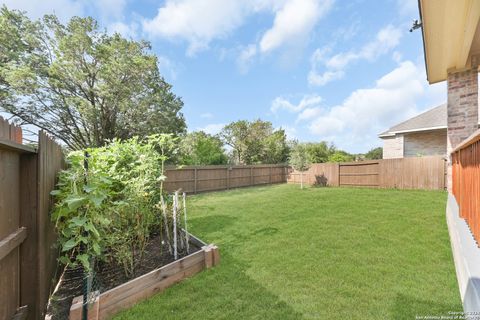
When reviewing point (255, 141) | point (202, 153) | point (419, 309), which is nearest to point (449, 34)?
point (419, 309)

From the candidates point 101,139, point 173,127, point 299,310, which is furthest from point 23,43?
point 299,310

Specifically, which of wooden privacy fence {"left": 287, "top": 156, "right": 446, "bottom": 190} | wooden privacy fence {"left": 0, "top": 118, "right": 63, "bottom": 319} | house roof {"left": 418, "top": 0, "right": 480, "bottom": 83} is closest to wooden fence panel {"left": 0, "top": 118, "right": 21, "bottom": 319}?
wooden privacy fence {"left": 0, "top": 118, "right": 63, "bottom": 319}

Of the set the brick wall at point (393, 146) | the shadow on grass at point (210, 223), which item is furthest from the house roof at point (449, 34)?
the brick wall at point (393, 146)

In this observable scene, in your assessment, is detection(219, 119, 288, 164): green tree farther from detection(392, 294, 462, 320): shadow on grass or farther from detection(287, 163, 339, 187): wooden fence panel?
detection(392, 294, 462, 320): shadow on grass

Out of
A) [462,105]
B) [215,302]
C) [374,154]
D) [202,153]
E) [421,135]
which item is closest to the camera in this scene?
[215,302]

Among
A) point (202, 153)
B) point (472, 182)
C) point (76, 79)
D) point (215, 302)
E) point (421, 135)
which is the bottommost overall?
point (215, 302)

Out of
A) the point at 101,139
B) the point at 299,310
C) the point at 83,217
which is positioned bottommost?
the point at 299,310

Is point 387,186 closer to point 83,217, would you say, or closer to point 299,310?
point 299,310

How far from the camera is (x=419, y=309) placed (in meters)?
1.91

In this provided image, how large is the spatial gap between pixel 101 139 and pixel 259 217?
1094 centimetres

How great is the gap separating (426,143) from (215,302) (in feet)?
43.4

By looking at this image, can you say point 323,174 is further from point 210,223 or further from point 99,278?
point 99,278

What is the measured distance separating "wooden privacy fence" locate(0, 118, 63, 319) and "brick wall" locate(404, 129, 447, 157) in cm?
1407

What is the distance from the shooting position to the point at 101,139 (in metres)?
12.3
